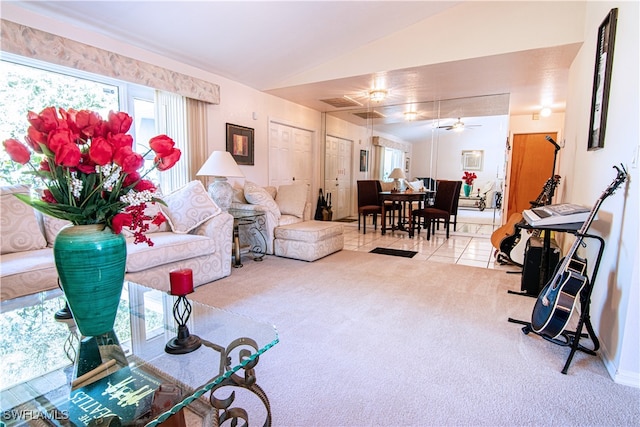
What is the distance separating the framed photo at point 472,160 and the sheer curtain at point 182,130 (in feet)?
14.3

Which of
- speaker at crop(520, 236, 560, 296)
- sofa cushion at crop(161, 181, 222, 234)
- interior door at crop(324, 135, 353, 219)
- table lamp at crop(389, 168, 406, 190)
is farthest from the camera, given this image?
interior door at crop(324, 135, 353, 219)

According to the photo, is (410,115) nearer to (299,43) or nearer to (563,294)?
→ (299,43)

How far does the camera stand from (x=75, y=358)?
120cm

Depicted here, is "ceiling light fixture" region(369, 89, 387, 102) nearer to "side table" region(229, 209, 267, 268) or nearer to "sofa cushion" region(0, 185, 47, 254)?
"side table" region(229, 209, 267, 268)

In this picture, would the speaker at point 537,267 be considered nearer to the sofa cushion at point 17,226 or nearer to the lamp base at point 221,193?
the lamp base at point 221,193

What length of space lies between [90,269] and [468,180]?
584 centimetres

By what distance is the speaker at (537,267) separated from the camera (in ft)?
9.36

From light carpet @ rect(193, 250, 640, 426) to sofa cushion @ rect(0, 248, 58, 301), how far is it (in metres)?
1.04

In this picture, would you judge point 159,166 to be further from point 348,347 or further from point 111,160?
point 348,347

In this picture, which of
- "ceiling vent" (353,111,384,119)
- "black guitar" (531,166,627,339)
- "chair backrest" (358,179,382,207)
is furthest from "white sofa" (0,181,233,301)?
"ceiling vent" (353,111,384,119)

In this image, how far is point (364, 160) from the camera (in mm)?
7070

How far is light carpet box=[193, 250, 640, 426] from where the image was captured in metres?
1.43

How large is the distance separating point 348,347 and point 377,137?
5.45m

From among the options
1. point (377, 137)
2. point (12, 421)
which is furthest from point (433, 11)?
point (12, 421)
